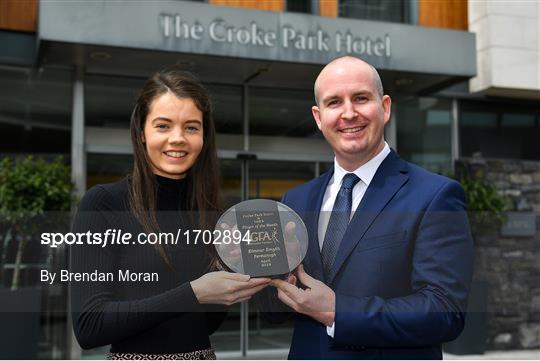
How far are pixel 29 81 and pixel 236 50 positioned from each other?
2.32m

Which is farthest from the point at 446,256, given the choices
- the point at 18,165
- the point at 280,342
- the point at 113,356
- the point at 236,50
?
the point at 280,342

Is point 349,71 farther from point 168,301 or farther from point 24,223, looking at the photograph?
point 24,223

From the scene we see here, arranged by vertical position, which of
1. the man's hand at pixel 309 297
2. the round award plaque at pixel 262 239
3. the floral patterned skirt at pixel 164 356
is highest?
the round award plaque at pixel 262 239

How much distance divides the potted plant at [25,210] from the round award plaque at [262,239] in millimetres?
3960

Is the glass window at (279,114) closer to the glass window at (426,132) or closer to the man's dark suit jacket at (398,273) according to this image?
the glass window at (426,132)

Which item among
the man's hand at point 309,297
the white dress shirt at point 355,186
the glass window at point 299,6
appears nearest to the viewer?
the man's hand at point 309,297

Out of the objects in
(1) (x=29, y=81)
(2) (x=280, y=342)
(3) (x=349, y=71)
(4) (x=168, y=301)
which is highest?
(1) (x=29, y=81)

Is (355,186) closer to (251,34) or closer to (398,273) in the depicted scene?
(398,273)

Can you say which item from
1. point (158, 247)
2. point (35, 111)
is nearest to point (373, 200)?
point (158, 247)

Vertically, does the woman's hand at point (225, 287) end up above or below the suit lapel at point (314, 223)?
below

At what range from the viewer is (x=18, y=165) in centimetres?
596

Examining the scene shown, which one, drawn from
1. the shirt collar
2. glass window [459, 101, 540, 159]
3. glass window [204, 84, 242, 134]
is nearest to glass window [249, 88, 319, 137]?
glass window [204, 84, 242, 134]

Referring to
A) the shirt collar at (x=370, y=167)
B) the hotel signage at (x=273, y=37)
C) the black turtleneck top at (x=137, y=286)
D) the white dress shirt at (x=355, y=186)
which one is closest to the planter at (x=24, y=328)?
the hotel signage at (x=273, y=37)

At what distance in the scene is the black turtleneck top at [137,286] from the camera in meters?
1.67
